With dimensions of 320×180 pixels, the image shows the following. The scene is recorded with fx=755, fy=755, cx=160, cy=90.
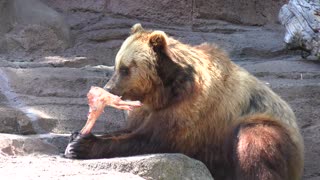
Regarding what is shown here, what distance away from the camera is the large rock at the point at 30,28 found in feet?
27.8

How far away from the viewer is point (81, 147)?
5.67m

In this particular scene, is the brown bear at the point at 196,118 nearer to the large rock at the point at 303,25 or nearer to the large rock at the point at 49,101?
the large rock at the point at 49,101

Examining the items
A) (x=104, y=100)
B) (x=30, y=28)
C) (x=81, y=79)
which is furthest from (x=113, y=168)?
(x=30, y=28)

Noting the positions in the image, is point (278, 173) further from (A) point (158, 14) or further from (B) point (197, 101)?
(A) point (158, 14)

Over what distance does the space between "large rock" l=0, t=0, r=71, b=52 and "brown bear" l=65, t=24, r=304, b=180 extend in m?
2.73

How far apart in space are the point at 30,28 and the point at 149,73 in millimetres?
3199

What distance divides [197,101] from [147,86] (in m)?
0.41

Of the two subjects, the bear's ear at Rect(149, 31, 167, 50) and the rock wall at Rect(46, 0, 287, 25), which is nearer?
the bear's ear at Rect(149, 31, 167, 50)

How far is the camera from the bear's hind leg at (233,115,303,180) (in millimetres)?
5578

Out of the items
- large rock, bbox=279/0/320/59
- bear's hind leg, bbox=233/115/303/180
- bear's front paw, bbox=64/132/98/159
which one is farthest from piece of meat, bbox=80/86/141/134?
large rock, bbox=279/0/320/59

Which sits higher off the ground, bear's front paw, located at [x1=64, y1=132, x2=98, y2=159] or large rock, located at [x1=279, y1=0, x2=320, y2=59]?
large rock, located at [x1=279, y1=0, x2=320, y2=59]

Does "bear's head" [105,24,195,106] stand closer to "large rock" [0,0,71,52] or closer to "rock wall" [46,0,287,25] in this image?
"large rock" [0,0,71,52]

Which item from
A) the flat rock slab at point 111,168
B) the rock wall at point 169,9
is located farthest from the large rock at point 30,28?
the flat rock slab at point 111,168

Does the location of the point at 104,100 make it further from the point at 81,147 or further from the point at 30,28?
the point at 30,28
